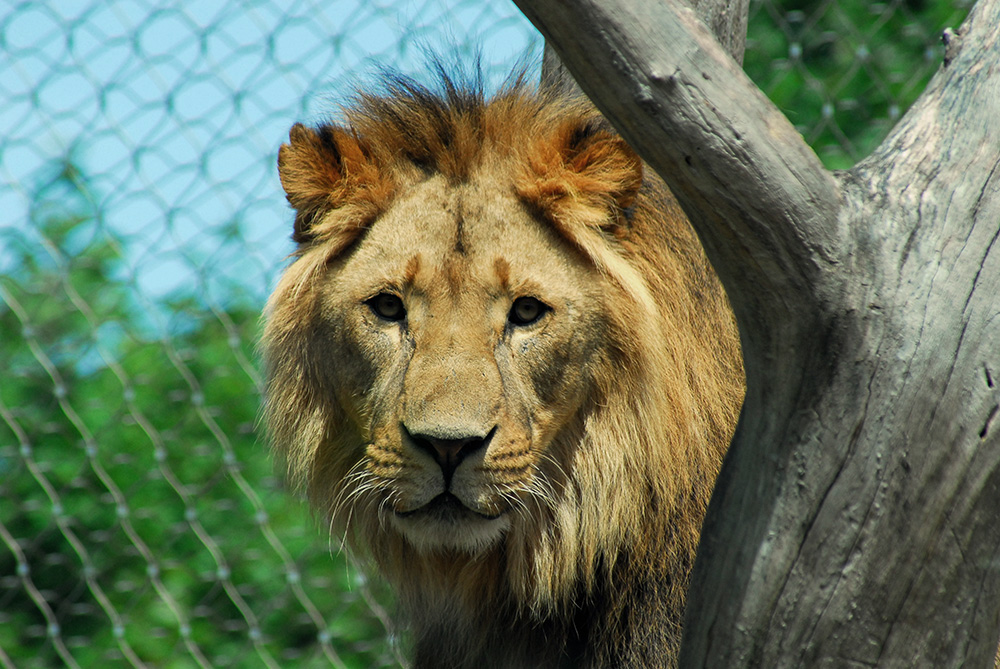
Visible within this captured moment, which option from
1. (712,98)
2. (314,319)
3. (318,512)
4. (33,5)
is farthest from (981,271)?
(33,5)

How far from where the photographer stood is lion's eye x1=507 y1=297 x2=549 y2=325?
149 centimetres

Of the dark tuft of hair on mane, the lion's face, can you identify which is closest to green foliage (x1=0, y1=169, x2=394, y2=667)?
the dark tuft of hair on mane

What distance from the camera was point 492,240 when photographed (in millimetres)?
1514

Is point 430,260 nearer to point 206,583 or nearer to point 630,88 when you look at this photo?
point 630,88

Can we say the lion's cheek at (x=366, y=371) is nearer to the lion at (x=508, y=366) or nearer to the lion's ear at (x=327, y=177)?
the lion at (x=508, y=366)

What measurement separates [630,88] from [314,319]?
0.77m

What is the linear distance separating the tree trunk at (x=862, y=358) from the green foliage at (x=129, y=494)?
2.49 meters

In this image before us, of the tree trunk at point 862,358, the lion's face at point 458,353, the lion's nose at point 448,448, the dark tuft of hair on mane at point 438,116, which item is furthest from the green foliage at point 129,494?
the tree trunk at point 862,358

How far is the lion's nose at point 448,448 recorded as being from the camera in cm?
138

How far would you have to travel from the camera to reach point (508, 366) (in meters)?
1.45

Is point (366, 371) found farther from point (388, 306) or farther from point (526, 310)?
point (526, 310)

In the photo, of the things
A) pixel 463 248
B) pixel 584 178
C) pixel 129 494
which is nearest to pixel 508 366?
pixel 463 248

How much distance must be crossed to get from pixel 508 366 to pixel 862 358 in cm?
54

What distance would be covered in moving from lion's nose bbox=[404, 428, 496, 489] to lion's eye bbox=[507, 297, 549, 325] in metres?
0.17
